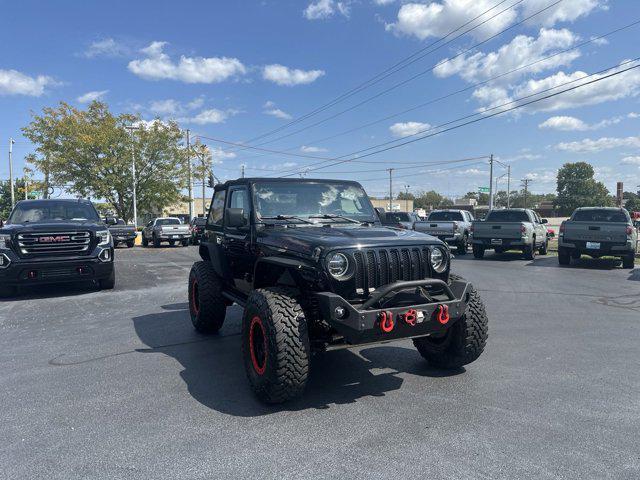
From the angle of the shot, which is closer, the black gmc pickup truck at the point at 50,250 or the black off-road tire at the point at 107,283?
the black gmc pickup truck at the point at 50,250

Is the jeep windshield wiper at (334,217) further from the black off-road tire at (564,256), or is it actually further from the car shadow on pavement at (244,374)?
the black off-road tire at (564,256)

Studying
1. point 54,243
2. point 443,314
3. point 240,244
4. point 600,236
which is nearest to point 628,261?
point 600,236

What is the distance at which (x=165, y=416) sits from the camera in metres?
3.75

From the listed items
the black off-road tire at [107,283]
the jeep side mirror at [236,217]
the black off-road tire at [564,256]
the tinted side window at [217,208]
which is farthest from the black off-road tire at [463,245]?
the jeep side mirror at [236,217]

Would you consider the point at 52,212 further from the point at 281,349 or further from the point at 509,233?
the point at 509,233

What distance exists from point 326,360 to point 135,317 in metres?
3.68

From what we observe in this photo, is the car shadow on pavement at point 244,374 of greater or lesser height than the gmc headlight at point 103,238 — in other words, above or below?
below

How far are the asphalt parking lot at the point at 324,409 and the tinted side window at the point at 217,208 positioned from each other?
1494 mm

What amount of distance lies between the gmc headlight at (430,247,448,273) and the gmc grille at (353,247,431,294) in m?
0.11

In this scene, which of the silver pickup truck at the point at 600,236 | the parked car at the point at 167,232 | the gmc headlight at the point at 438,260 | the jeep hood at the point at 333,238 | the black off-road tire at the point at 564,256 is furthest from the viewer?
the parked car at the point at 167,232

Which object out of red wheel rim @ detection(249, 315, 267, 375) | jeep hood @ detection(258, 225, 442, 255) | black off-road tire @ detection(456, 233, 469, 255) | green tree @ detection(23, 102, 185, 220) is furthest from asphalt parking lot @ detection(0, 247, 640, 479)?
green tree @ detection(23, 102, 185, 220)

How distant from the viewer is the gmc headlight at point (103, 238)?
9.23 m

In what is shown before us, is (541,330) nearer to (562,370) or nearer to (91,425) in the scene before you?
(562,370)

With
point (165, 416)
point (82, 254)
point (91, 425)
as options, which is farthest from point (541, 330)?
point (82, 254)
